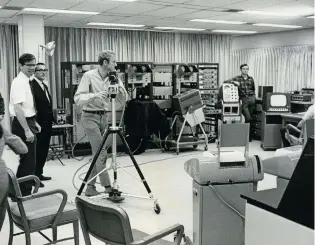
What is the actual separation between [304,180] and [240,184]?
4.60 feet

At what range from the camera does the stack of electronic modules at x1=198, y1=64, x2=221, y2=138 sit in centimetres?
912

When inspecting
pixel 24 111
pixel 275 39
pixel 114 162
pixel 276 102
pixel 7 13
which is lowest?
pixel 114 162

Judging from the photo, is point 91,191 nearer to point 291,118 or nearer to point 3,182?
point 3,182

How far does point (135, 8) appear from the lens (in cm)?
675

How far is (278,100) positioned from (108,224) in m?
6.58

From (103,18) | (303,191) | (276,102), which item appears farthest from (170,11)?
(303,191)

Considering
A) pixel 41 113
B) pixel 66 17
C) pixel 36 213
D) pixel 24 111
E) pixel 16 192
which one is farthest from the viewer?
pixel 66 17

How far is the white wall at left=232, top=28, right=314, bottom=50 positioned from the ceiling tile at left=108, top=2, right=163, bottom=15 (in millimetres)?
4702

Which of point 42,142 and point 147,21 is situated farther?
point 147,21

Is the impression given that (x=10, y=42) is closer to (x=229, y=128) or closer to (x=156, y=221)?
(x=156, y=221)

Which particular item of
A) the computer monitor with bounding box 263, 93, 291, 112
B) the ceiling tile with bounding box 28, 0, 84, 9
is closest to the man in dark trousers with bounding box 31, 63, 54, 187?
the ceiling tile with bounding box 28, 0, 84, 9

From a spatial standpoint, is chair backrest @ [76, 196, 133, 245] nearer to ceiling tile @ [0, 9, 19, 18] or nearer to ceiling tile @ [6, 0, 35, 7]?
ceiling tile @ [6, 0, 35, 7]

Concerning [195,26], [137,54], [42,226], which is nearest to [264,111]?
[195,26]

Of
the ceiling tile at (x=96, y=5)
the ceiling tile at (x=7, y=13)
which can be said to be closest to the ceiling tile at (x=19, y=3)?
the ceiling tile at (x=7, y=13)
